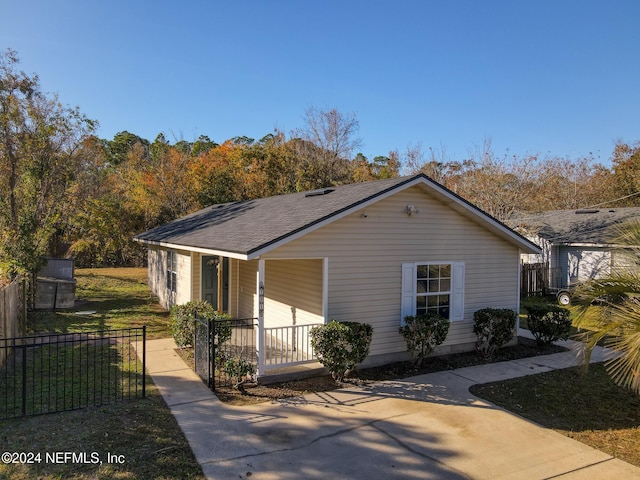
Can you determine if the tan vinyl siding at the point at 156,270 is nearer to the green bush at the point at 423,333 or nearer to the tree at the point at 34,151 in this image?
the tree at the point at 34,151

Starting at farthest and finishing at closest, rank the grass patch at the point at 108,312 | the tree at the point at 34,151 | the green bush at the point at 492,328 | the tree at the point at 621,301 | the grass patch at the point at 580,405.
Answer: the tree at the point at 34,151, the grass patch at the point at 108,312, the green bush at the point at 492,328, the grass patch at the point at 580,405, the tree at the point at 621,301

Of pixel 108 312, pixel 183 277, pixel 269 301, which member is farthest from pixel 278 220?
pixel 108 312

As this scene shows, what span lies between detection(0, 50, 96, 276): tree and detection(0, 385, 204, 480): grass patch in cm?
887

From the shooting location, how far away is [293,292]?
32.3 ft

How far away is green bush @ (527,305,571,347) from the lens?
10.4 meters

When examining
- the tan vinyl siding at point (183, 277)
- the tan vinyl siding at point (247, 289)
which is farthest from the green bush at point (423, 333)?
the tan vinyl siding at point (183, 277)

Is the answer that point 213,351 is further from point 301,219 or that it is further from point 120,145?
point 120,145

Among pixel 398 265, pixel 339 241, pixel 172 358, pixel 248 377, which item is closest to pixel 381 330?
pixel 398 265

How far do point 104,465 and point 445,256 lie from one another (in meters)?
7.50

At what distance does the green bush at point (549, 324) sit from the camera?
1039 cm

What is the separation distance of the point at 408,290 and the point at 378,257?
105 centimetres

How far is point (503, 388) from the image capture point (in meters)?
7.92

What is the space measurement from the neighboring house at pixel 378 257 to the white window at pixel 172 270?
2.73 meters

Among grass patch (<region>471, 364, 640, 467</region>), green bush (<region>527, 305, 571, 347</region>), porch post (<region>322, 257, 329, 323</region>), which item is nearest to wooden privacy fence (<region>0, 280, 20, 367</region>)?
porch post (<region>322, 257, 329, 323</region>)
